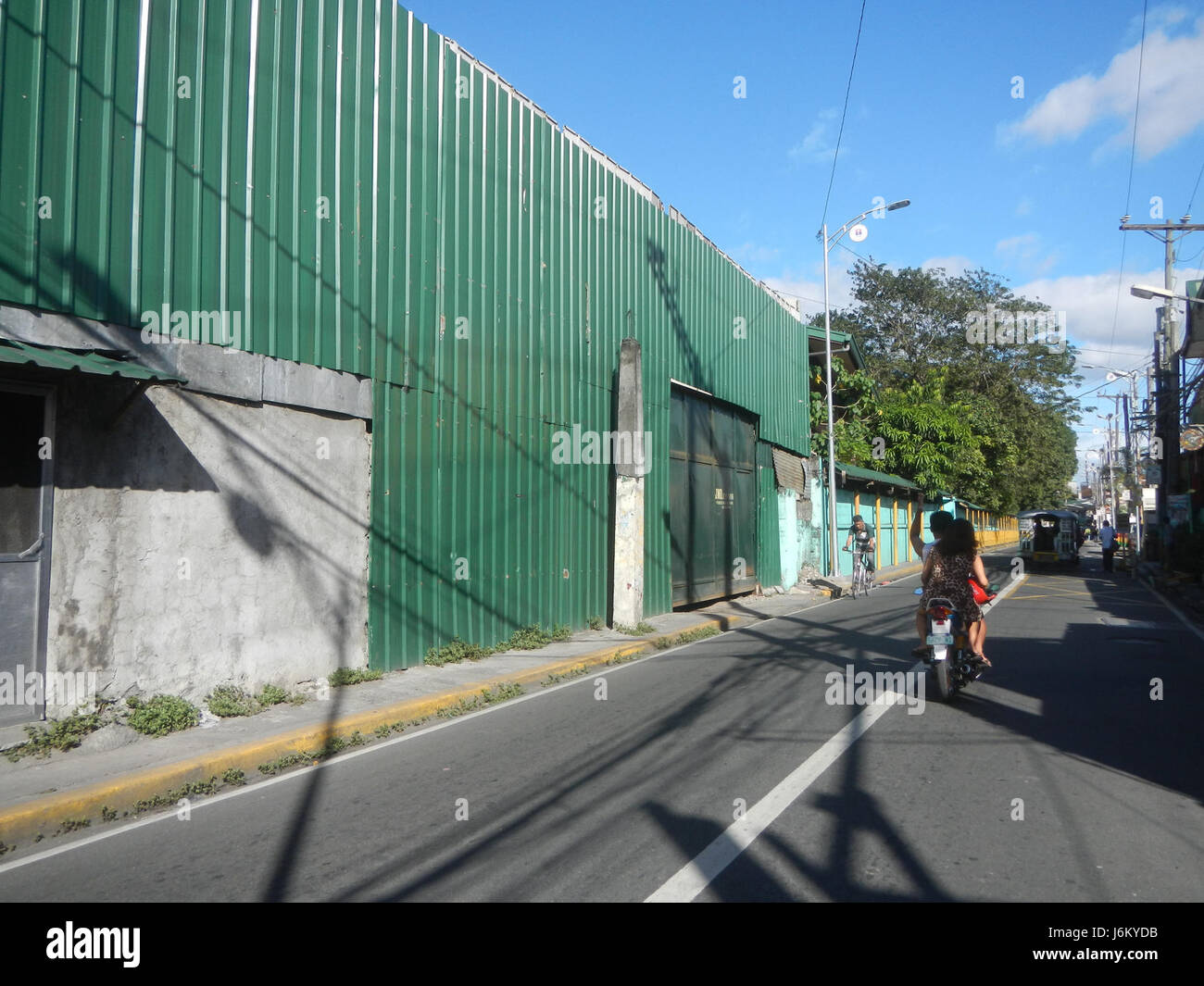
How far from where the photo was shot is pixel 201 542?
8.16 metres

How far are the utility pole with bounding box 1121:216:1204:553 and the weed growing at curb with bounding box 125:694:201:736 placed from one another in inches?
1196

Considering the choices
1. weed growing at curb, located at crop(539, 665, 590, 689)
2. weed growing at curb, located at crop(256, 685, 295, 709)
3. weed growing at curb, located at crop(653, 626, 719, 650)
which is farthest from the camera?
weed growing at curb, located at crop(653, 626, 719, 650)

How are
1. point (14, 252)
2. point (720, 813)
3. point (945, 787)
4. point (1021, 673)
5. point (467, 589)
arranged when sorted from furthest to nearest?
point (467, 589)
point (1021, 673)
point (14, 252)
point (945, 787)
point (720, 813)

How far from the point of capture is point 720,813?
5.34 metres

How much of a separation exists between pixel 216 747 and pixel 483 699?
3.00 m

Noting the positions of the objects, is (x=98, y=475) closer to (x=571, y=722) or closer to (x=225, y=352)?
(x=225, y=352)

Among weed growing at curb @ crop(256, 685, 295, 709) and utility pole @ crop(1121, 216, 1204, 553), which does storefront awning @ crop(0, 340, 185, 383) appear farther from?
utility pole @ crop(1121, 216, 1204, 553)

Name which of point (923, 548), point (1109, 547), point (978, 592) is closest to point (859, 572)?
point (923, 548)

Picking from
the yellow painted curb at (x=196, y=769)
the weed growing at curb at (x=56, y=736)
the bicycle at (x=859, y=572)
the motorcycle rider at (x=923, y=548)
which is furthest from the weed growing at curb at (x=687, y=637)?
the weed growing at curb at (x=56, y=736)

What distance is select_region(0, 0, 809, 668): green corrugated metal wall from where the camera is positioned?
7297mm

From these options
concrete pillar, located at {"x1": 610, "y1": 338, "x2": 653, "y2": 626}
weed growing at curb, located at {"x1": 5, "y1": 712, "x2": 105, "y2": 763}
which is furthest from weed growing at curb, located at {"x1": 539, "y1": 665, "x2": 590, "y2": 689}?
weed growing at curb, located at {"x1": 5, "y1": 712, "x2": 105, "y2": 763}

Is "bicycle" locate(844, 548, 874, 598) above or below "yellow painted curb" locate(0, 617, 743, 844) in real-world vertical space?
above
